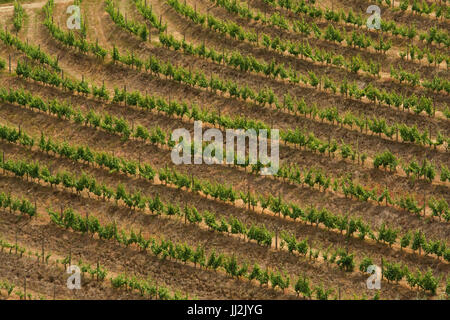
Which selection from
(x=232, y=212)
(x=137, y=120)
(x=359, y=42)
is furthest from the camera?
(x=359, y=42)

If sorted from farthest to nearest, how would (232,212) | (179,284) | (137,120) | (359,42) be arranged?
(359,42)
(137,120)
(232,212)
(179,284)

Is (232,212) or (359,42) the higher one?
(359,42)

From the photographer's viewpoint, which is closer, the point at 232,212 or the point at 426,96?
the point at 232,212

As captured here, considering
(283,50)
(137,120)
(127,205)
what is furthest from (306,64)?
(127,205)

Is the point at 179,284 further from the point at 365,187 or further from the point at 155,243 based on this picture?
the point at 365,187

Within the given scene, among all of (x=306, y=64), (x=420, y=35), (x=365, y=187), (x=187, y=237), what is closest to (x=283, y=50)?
(x=306, y=64)

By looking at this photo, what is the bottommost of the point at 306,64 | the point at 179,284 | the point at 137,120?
the point at 179,284

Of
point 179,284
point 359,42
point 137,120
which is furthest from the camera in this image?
point 359,42

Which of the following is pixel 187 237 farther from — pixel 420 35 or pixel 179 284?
pixel 420 35

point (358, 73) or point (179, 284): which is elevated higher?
point (358, 73)
